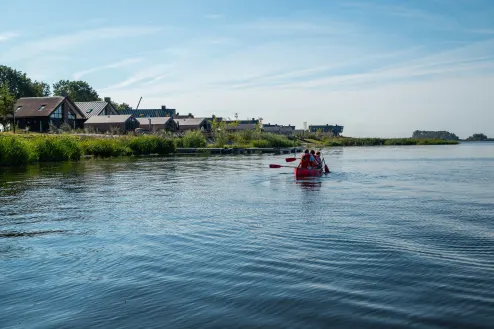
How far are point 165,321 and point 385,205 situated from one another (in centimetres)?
1369

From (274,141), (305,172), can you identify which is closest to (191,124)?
(274,141)

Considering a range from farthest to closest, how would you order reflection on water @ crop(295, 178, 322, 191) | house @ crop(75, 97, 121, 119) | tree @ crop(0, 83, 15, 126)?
house @ crop(75, 97, 121, 119) < tree @ crop(0, 83, 15, 126) < reflection on water @ crop(295, 178, 322, 191)

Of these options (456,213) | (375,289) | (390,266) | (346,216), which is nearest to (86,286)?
(375,289)

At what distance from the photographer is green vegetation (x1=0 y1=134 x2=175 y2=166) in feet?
136

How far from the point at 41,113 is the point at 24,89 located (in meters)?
47.9

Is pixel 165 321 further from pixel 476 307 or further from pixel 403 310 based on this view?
pixel 476 307

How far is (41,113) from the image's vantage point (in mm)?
79688

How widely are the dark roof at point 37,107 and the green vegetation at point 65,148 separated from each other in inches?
814

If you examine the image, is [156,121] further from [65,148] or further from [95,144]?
[65,148]

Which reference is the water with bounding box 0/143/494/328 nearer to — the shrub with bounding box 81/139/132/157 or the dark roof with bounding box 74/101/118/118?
the shrub with bounding box 81/139/132/157

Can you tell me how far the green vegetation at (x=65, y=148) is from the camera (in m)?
41.6

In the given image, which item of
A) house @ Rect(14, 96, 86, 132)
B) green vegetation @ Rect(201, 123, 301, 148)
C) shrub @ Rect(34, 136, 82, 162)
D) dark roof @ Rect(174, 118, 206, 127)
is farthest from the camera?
dark roof @ Rect(174, 118, 206, 127)

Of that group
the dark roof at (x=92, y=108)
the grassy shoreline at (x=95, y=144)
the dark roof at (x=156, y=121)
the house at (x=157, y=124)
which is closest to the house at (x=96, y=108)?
the dark roof at (x=92, y=108)

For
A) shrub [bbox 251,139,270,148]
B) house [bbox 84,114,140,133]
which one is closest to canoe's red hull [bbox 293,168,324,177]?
shrub [bbox 251,139,270,148]
